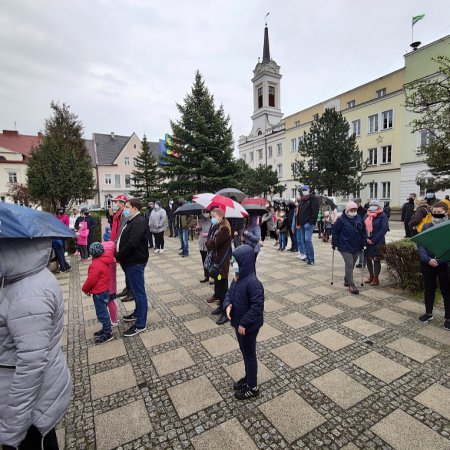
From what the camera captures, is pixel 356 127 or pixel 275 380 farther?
pixel 356 127

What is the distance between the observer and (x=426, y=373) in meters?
3.29

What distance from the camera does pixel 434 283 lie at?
15.1 feet

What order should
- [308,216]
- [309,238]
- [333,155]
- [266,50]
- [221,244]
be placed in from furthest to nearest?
[266,50] → [333,155] → [309,238] → [308,216] → [221,244]

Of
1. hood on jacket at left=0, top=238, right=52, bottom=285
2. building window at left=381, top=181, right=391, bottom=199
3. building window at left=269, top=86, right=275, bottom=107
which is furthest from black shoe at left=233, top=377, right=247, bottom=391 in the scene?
building window at left=269, top=86, right=275, bottom=107

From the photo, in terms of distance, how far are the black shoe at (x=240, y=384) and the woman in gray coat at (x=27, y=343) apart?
6.03 feet

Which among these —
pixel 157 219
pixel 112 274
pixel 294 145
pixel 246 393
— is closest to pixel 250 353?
pixel 246 393

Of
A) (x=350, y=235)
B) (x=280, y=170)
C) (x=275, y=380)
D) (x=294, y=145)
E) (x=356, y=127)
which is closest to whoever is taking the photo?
(x=275, y=380)

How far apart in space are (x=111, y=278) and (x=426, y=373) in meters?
4.52

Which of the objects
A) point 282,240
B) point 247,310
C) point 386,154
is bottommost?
point 282,240

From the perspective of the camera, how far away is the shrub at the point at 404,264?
227 inches

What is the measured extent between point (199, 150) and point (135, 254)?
1366 cm

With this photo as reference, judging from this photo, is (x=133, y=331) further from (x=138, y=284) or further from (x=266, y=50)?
(x=266, y=50)

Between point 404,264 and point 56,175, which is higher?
point 56,175

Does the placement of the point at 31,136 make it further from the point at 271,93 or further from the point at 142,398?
the point at 142,398
